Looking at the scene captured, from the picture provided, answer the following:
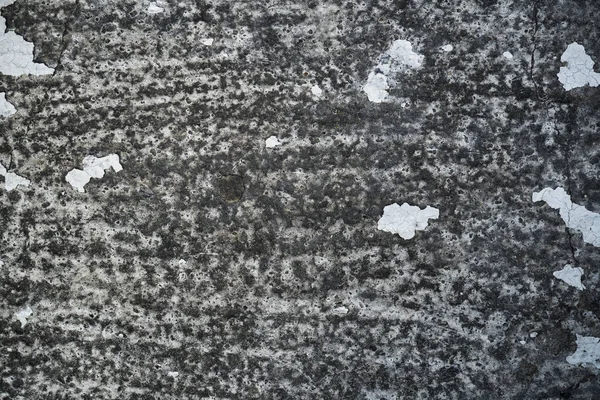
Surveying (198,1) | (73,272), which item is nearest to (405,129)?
(198,1)

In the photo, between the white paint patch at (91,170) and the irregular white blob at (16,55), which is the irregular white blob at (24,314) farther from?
the irregular white blob at (16,55)

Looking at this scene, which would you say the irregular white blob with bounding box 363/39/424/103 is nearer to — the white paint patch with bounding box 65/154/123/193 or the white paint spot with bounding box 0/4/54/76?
the white paint patch with bounding box 65/154/123/193

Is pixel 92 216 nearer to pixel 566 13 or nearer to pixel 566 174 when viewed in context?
pixel 566 174

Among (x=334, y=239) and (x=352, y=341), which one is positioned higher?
(x=334, y=239)

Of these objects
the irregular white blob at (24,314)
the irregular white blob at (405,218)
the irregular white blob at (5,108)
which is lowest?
the irregular white blob at (24,314)

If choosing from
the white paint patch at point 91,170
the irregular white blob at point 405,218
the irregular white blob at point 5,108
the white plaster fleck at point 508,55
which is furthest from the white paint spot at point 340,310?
the irregular white blob at point 5,108

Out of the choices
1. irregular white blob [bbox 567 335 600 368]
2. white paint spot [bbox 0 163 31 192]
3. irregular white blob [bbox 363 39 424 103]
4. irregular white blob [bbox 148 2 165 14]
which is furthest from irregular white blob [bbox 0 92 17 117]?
irregular white blob [bbox 567 335 600 368]

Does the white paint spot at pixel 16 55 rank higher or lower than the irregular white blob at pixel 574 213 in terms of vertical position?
higher
